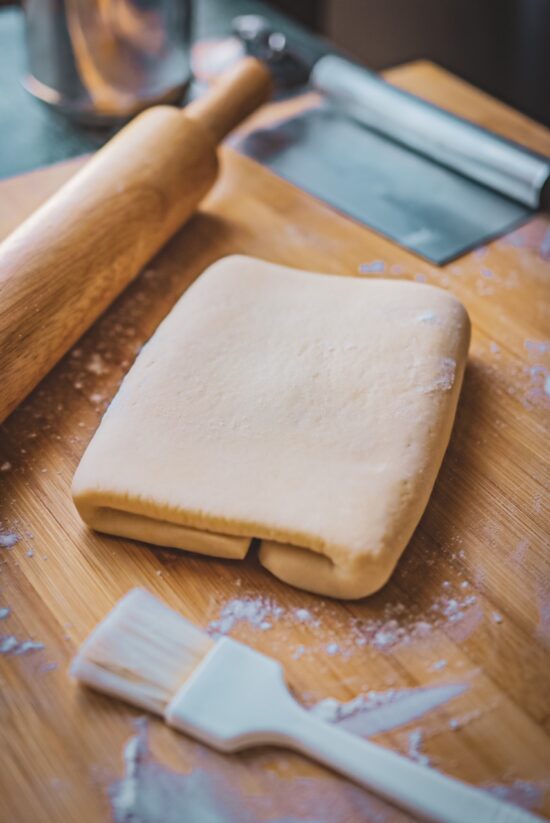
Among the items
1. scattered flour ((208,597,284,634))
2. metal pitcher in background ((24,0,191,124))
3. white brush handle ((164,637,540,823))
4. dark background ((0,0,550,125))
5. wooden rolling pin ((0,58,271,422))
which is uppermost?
metal pitcher in background ((24,0,191,124))

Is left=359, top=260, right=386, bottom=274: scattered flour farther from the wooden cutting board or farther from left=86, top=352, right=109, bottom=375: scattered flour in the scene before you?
left=86, top=352, right=109, bottom=375: scattered flour

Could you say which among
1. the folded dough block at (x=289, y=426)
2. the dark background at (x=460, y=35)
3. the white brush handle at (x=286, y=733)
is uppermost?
the folded dough block at (x=289, y=426)

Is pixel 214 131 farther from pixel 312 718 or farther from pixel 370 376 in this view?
pixel 312 718

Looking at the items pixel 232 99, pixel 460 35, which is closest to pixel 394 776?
pixel 232 99

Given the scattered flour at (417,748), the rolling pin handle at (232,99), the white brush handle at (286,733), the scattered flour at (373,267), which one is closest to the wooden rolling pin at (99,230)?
the rolling pin handle at (232,99)

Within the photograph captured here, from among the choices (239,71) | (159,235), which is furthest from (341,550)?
(239,71)

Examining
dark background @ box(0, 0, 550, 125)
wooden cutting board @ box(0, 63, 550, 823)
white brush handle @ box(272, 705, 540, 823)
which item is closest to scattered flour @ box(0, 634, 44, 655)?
wooden cutting board @ box(0, 63, 550, 823)

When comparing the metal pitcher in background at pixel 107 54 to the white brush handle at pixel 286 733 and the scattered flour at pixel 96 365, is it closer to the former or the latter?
the scattered flour at pixel 96 365

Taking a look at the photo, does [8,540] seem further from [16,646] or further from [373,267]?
[373,267]
